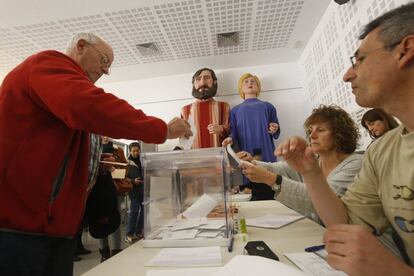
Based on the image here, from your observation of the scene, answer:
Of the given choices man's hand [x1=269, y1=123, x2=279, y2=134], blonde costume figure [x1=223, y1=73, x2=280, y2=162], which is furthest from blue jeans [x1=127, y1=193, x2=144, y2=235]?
man's hand [x1=269, y1=123, x2=279, y2=134]

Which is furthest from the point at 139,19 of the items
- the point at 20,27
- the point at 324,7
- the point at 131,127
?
the point at 131,127

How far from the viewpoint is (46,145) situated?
77 cm

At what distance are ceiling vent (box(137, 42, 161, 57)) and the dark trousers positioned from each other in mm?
1915

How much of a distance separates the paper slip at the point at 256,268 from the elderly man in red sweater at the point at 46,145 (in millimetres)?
451

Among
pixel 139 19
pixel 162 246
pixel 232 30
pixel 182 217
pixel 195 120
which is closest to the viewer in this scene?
pixel 162 246

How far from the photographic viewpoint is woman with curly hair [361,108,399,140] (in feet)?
4.62

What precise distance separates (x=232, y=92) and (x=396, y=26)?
7.73 ft

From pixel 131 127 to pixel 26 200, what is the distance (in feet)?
1.11

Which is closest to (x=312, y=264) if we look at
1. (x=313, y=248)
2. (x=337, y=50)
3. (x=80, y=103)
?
(x=313, y=248)

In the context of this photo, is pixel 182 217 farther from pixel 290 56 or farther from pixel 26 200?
pixel 290 56

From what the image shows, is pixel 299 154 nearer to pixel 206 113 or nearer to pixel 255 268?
pixel 255 268

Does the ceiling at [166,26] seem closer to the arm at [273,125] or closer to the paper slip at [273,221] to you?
the arm at [273,125]

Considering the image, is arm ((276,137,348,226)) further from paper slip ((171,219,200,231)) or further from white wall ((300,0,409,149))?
white wall ((300,0,409,149))

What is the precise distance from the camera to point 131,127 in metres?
0.77
